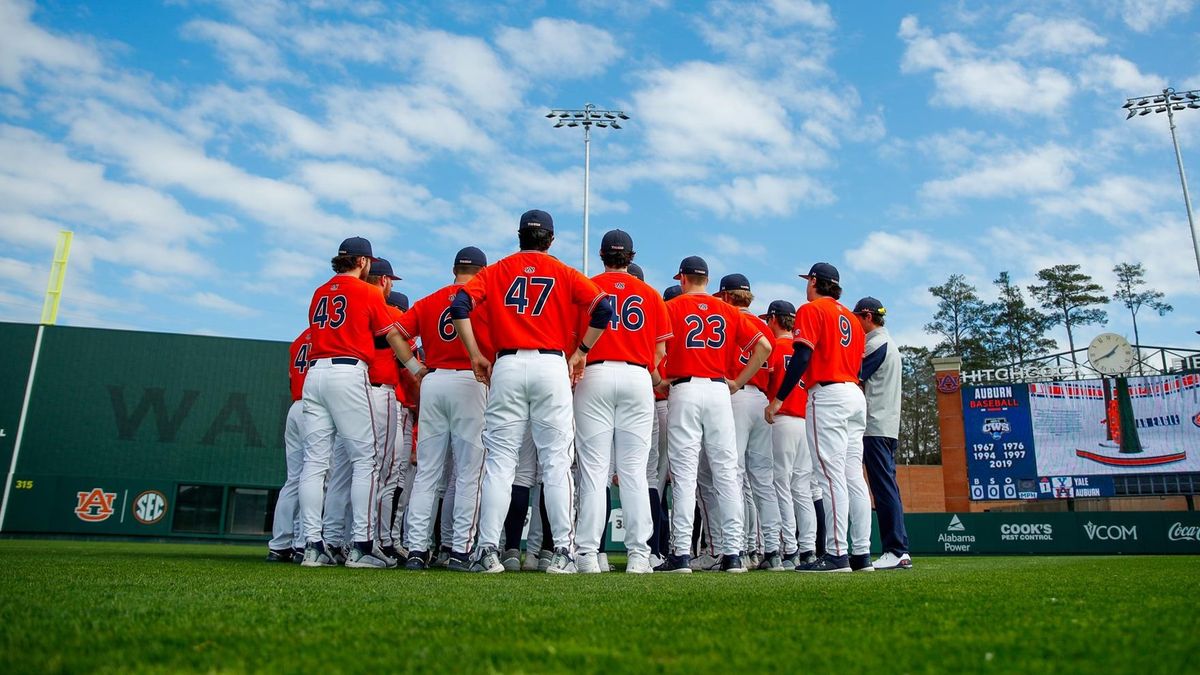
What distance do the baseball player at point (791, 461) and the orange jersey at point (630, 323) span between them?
1.29 m

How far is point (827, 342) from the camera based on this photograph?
19.0 feet

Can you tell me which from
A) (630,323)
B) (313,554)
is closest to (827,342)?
(630,323)

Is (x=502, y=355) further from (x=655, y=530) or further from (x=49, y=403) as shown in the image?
(x=49, y=403)

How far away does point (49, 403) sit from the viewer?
20.4 meters

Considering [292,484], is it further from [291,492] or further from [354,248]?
[354,248]

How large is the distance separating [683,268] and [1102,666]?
498 cm

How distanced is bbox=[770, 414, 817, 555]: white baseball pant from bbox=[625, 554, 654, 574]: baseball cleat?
183 centimetres

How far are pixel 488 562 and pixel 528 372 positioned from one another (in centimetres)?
121

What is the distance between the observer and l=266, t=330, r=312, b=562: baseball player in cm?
659

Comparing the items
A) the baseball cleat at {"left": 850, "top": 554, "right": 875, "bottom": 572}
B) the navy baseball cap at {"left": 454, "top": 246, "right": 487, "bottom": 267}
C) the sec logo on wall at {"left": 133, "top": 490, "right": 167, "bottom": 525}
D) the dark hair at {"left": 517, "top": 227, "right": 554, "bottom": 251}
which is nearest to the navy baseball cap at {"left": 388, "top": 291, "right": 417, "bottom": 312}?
the navy baseball cap at {"left": 454, "top": 246, "right": 487, "bottom": 267}

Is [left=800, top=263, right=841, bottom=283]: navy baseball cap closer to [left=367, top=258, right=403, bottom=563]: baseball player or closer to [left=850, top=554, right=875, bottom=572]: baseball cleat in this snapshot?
[left=850, top=554, right=875, bottom=572]: baseball cleat

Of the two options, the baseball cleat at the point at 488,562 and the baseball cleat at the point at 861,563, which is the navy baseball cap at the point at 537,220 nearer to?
the baseball cleat at the point at 488,562

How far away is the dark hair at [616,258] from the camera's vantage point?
18.8 ft

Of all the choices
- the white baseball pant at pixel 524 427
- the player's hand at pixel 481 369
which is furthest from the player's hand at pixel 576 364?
the player's hand at pixel 481 369
